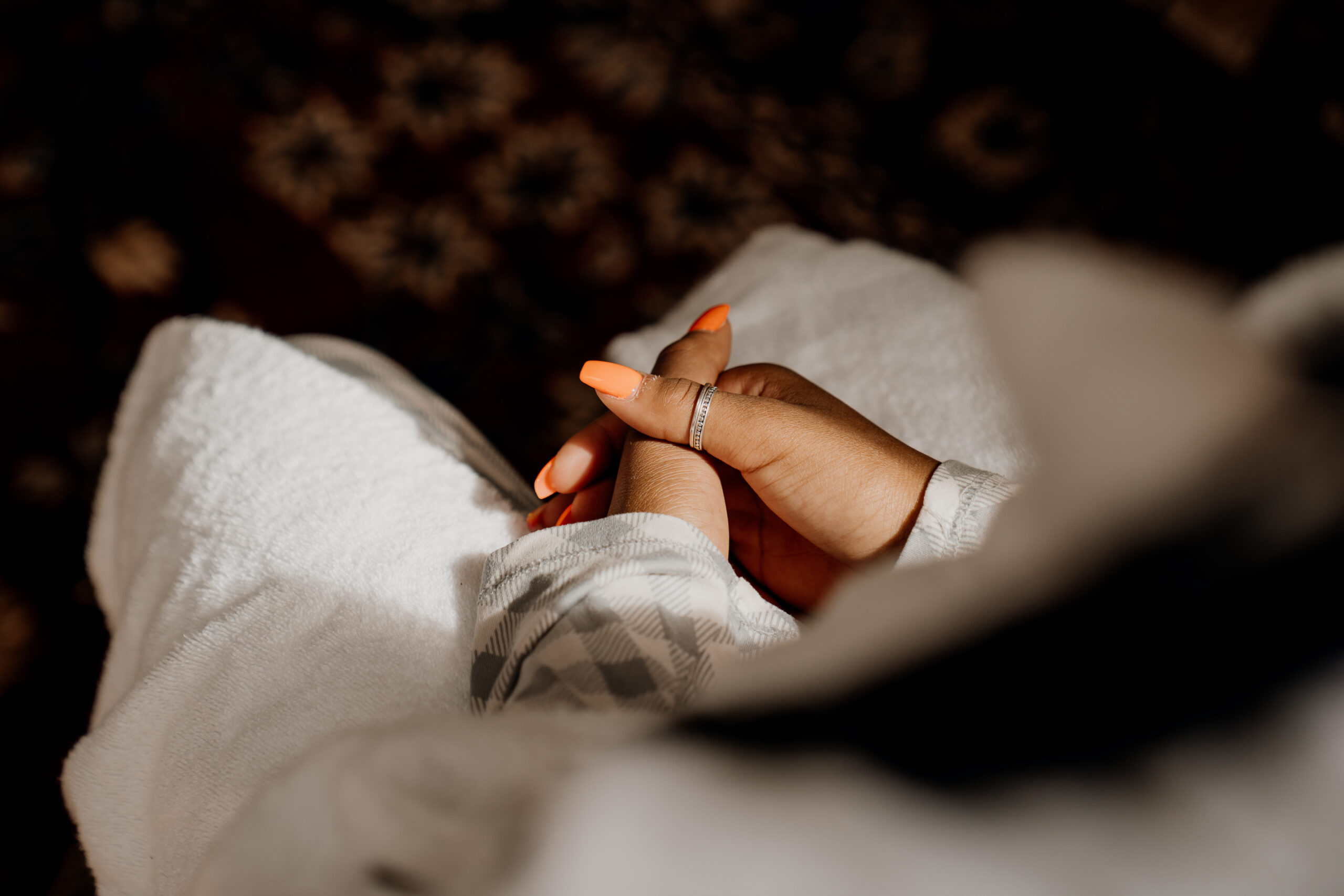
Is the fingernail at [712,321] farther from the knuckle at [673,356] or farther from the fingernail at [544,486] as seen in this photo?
the fingernail at [544,486]

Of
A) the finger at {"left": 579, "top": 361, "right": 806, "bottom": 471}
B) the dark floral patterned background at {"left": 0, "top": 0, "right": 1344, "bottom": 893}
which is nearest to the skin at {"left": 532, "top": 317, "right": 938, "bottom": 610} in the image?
the finger at {"left": 579, "top": 361, "right": 806, "bottom": 471}

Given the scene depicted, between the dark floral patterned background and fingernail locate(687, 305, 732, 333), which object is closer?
fingernail locate(687, 305, 732, 333)

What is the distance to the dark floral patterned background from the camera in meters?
0.67

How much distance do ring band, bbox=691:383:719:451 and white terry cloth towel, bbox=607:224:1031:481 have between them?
0.51ft

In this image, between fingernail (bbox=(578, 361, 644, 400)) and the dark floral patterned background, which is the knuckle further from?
the dark floral patterned background

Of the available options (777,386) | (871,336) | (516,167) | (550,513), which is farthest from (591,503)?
(516,167)

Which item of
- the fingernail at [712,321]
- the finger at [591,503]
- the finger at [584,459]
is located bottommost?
the finger at [591,503]

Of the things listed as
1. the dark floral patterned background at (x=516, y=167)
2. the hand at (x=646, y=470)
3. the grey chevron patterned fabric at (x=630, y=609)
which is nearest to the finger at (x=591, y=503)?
the hand at (x=646, y=470)

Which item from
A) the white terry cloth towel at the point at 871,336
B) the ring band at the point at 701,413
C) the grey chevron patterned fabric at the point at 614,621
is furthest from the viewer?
the white terry cloth towel at the point at 871,336

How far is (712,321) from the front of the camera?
521 millimetres

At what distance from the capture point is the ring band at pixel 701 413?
39cm

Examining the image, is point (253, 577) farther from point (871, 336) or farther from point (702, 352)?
point (871, 336)

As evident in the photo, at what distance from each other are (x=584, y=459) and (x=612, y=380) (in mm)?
73

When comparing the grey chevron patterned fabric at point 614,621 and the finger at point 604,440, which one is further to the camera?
the finger at point 604,440
